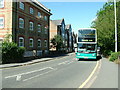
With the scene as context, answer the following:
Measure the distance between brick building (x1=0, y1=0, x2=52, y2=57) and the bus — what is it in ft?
30.4

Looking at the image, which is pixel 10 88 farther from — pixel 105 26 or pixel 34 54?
pixel 105 26

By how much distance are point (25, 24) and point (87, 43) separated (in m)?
12.4

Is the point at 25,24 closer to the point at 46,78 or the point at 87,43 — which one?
the point at 87,43

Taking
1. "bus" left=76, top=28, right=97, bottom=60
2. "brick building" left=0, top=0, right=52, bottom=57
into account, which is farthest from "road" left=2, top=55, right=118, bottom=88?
"brick building" left=0, top=0, right=52, bottom=57

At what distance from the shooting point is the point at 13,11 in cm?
2356

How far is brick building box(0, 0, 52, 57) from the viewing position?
77.4ft

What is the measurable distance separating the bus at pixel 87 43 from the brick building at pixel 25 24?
30.4 feet

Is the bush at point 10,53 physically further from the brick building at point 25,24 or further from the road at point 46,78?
the road at point 46,78

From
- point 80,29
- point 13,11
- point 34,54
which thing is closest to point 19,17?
point 13,11

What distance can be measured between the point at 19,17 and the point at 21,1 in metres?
2.98

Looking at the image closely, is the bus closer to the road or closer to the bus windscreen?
the bus windscreen

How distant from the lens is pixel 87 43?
19.9 metres

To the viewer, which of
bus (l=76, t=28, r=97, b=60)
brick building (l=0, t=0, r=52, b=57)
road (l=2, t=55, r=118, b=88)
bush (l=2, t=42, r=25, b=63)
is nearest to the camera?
road (l=2, t=55, r=118, b=88)

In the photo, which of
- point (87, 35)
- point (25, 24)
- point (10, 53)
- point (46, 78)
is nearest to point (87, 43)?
Result: point (87, 35)
